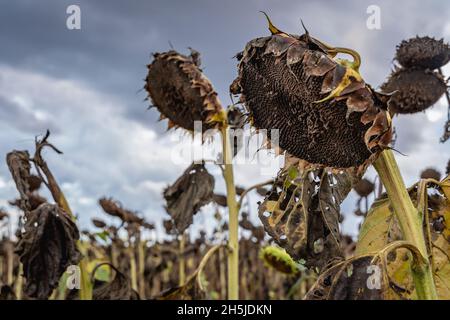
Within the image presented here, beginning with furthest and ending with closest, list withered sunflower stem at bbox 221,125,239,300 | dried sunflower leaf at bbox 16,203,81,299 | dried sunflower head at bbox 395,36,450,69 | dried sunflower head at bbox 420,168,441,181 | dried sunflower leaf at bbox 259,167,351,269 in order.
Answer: dried sunflower head at bbox 420,168,441,181
withered sunflower stem at bbox 221,125,239,300
dried sunflower head at bbox 395,36,450,69
dried sunflower leaf at bbox 16,203,81,299
dried sunflower leaf at bbox 259,167,351,269

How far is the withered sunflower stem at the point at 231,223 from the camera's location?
266 centimetres

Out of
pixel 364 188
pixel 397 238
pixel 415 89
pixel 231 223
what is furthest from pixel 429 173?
pixel 397 238

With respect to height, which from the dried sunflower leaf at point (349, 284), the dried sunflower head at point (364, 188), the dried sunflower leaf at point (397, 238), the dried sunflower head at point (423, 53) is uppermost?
the dried sunflower head at point (423, 53)

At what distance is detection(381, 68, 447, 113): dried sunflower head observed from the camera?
2559 mm

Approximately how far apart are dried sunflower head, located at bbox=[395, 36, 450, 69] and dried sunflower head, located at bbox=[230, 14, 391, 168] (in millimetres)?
1379

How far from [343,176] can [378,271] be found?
0.37 metres

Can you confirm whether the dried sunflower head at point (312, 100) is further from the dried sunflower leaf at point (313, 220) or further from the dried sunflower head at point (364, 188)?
the dried sunflower head at point (364, 188)

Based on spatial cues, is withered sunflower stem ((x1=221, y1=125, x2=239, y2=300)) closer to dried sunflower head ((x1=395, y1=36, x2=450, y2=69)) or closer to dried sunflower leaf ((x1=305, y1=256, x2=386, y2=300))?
dried sunflower head ((x1=395, y1=36, x2=450, y2=69))

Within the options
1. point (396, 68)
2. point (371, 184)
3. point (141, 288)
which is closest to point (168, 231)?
point (141, 288)

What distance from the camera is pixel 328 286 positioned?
3.96 feet

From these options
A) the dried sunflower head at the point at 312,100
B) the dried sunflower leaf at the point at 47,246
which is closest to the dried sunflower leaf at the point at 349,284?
the dried sunflower head at the point at 312,100

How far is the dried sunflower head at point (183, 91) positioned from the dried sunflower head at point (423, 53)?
32.0 inches

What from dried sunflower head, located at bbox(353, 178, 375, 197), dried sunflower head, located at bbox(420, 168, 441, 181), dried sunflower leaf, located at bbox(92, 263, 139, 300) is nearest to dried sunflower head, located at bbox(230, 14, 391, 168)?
dried sunflower leaf, located at bbox(92, 263, 139, 300)
